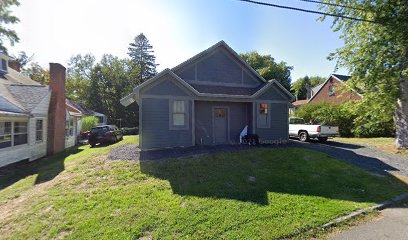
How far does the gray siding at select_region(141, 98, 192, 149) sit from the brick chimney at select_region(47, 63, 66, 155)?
28.9 feet

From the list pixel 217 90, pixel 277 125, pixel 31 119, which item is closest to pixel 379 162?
pixel 277 125

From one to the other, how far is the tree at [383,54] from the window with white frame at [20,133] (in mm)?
19638

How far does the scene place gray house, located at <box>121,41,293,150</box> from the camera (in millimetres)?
10769

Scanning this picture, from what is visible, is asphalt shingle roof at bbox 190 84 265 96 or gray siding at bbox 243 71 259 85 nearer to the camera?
asphalt shingle roof at bbox 190 84 265 96

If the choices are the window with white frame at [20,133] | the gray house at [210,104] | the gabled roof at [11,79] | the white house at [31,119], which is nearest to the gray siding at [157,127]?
the gray house at [210,104]

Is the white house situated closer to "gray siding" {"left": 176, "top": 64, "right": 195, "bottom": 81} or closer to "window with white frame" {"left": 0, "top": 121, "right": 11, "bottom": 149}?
"window with white frame" {"left": 0, "top": 121, "right": 11, "bottom": 149}

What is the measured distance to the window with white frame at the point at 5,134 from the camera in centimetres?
A: 1048

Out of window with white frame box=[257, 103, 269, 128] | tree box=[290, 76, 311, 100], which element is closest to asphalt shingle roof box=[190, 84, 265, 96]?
window with white frame box=[257, 103, 269, 128]

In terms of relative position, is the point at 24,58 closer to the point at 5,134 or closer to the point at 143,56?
the point at 143,56

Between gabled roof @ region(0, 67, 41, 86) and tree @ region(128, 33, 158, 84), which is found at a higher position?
tree @ region(128, 33, 158, 84)

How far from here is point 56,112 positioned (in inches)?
592

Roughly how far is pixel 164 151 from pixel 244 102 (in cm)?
626

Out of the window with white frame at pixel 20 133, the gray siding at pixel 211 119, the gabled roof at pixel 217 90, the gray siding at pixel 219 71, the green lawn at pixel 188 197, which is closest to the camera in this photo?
the green lawn at pixel 188 197

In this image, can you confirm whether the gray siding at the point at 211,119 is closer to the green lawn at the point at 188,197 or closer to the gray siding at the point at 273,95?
the gray siding at the point at 273,95
